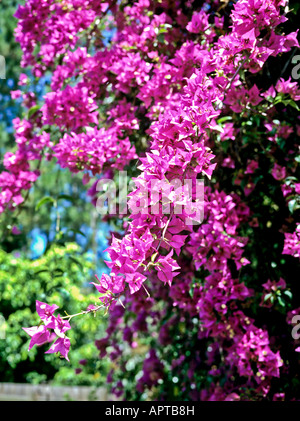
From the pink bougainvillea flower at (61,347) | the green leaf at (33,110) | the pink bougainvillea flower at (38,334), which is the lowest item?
the pink bougainvillea flower at (61,347)

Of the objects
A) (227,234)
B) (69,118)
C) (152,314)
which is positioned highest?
(69,118)

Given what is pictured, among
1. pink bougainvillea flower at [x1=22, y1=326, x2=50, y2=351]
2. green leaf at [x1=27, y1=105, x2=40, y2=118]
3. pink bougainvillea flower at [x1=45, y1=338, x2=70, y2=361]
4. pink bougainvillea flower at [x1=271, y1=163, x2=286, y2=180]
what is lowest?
pink bougainvillea flower at [x1=45, y1=338, x2=70, y2=361]

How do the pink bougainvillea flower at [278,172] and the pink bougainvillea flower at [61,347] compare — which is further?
the pink bougainvillea flower at [278,172]

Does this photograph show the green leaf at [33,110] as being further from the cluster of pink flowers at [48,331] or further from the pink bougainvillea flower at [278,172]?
the cluster of pink flowers at [48,331]

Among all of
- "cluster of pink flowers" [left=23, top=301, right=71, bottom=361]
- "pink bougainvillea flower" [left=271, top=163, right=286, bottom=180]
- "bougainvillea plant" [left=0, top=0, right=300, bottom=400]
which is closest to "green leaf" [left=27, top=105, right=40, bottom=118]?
"bougainvillea plant" [left=0, top=0, right=300, bottom=400]

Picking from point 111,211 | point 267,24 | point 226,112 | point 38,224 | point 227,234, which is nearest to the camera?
point 267,24

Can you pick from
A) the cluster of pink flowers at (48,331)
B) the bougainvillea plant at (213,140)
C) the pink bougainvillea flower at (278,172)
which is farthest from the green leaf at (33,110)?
the cluster of pink flowers at (48,331)

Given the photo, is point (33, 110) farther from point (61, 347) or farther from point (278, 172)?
point (61, 347)

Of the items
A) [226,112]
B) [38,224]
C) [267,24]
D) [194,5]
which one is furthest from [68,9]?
[38,224]

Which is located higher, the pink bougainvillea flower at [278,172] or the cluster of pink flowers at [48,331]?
the pink bougainvillea flower at [278,172]

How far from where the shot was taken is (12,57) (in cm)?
984

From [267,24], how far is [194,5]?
95 centimetres

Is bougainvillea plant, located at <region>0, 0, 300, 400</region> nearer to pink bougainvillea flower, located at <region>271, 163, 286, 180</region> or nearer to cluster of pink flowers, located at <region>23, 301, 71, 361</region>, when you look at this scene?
pink bougainvillea flower, located at <region>271, 163, 286, 180</region>
